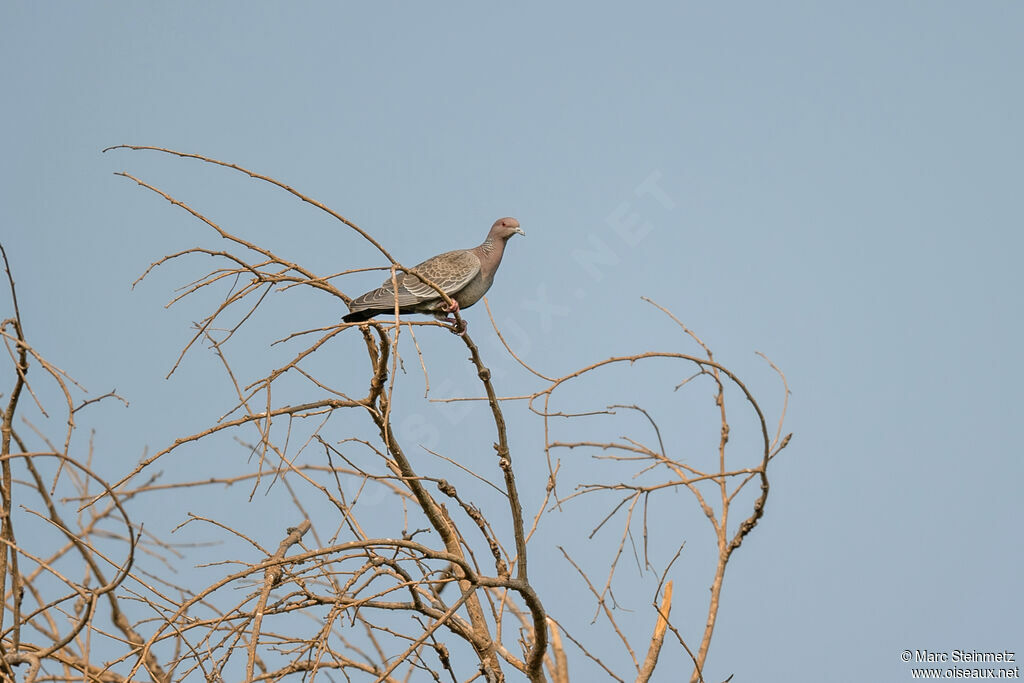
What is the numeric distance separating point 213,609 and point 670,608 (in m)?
2.01

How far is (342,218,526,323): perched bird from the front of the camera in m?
5.96

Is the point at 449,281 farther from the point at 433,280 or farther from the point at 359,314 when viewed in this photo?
the point at 359,314

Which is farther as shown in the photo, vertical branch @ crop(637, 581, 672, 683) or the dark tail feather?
the dark tail feather

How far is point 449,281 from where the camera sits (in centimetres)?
634

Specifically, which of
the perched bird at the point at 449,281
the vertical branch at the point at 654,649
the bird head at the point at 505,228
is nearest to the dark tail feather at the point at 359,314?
the perched bird at the point at 449,281

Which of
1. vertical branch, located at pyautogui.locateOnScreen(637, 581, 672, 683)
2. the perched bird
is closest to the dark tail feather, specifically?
the perched bird

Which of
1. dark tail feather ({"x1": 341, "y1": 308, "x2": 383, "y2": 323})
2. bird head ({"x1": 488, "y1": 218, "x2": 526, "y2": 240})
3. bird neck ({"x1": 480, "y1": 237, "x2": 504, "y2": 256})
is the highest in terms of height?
bird head ({"x1": 488, "y1": 218, "x2": 526, "y2": 240})

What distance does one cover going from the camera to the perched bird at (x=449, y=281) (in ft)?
19.6

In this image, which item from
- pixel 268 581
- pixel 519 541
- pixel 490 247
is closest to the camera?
pixel 268 581

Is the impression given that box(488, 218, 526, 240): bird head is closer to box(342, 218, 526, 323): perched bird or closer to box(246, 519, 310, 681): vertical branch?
box(342, 218, 526, 323): perched bird

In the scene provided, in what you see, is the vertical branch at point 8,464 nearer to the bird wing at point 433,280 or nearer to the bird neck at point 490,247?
the bird wing at point 433,280

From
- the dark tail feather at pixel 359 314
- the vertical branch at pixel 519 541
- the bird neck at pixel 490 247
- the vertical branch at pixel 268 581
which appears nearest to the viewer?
the vertical branch at pixel 268 581

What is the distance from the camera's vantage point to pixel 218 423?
3.34m

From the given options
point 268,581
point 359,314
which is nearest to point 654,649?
point 268,581
